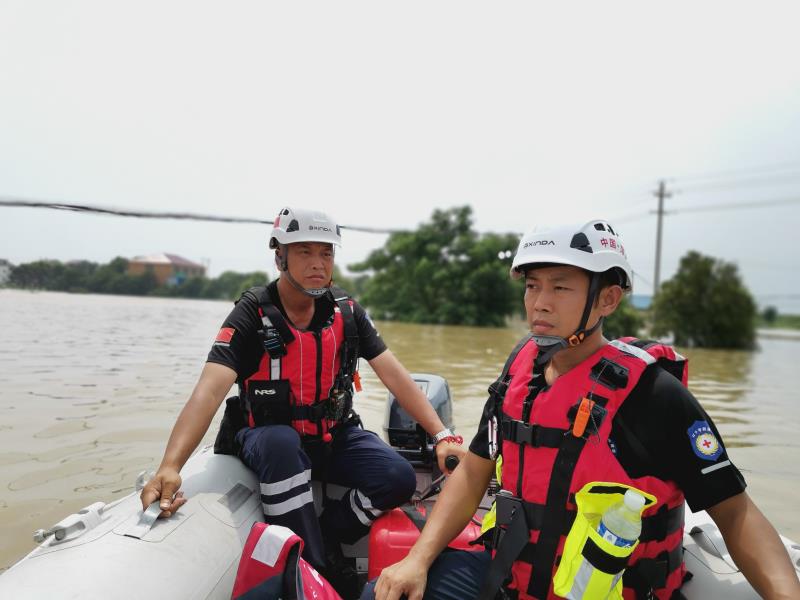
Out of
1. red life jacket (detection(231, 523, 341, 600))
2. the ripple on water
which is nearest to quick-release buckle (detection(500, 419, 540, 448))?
red life jacket (detection(231, 523, 341, 600))

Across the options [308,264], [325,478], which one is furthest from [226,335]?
[325,478]

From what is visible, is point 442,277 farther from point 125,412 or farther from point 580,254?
point 580,254

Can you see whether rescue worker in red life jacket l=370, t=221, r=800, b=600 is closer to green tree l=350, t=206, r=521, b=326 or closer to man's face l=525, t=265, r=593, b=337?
man's face l=525, t=265, r=593, b=337

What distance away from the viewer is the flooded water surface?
4.03 m

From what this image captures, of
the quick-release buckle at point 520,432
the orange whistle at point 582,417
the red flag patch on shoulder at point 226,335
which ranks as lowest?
the quick-release buckle at point 520,432

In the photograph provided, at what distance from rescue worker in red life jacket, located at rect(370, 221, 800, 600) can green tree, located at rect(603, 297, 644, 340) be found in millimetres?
22417

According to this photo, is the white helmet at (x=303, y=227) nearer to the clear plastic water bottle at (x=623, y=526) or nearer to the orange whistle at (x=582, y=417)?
the orange whistle at (x=582, y=417)

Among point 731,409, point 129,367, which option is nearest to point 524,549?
point 731,409

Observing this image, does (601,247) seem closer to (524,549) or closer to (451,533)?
(524,549)

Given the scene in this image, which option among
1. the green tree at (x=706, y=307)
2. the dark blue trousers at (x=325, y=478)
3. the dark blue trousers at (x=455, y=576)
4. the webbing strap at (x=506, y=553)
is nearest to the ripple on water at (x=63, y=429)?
the dark blue trousers at (x=325, y=478)

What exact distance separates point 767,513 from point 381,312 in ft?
99.4

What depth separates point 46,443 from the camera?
507cm

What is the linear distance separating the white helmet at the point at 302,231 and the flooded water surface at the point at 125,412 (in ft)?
7.11

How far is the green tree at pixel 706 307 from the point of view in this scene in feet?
76.0
